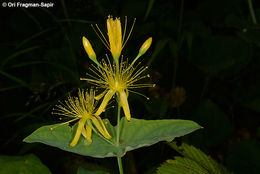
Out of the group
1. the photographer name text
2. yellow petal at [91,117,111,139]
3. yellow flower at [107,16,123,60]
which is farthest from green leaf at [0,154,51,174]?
the photographer name text

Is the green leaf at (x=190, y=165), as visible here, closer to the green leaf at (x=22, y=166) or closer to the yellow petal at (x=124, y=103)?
the yellow petal at (x=124, y=103)

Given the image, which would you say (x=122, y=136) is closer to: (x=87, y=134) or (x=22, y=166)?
(x=87, y=134)

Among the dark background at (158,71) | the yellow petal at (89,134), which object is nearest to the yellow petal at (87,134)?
the yellow petal at (89,134)

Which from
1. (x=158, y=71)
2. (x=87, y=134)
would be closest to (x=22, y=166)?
(x=87, y=134)

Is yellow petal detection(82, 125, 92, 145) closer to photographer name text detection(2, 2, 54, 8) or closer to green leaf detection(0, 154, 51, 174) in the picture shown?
green leaf detection(0, 154, 51, 174)

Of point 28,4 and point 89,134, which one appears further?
point 28,4

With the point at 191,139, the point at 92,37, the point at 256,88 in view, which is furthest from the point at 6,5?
the point at 256,88

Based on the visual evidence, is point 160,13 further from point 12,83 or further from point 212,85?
point 12,83

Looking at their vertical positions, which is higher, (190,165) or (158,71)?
(158,71)
